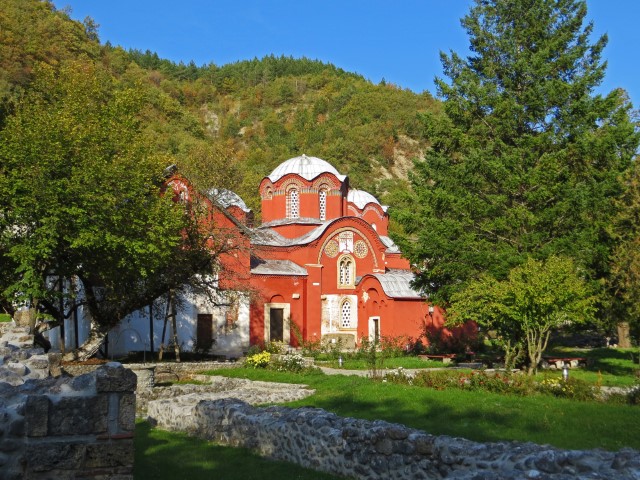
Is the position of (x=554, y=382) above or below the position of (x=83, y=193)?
below

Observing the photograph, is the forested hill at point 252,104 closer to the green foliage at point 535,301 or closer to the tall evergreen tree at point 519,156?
the tall evergreen tree at point 519,156

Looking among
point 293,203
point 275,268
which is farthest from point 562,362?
point 293,203

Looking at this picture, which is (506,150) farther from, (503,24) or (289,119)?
(289,119)

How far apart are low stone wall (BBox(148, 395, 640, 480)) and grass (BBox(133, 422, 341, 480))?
0.22m

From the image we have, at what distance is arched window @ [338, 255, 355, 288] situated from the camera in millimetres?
29766

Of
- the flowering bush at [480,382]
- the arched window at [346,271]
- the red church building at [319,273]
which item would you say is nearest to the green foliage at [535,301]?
the flowering bush at [480,382]

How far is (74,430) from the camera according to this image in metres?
5.07

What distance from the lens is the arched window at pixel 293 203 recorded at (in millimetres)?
31547

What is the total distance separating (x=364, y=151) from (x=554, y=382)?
62205mm

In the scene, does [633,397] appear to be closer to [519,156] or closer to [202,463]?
[202,463]

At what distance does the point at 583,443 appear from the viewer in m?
8.12

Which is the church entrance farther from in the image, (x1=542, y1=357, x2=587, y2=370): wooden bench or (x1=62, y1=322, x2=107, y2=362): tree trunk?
(x1=62, y1=322, x2=107, y2=362): tree trunk

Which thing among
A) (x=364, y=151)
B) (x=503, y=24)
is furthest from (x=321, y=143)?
(x=503, y=24)

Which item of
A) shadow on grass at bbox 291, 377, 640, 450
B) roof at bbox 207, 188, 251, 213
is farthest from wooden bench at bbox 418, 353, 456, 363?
shadow on grass at bbox 291, 377, 640, 450
